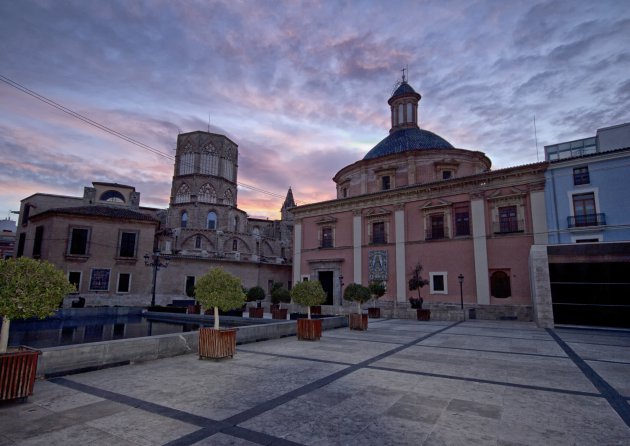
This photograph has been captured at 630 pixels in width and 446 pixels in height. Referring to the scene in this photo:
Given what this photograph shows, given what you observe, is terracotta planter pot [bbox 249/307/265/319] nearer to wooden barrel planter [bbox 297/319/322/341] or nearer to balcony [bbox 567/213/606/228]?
wooden barrel planter [bbox 297/319/322/341]

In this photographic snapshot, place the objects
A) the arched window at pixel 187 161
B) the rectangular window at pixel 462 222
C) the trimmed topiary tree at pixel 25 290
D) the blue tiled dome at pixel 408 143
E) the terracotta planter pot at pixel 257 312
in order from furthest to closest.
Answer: the arched window at pixel 187 161, the blue tiled dome at pixel 408 143, the rectangular window at pixel 462 222, the terracotta planter pot at pixel 257 312, the trimmed topiary tree at pixel 25 290

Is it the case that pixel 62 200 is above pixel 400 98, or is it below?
below

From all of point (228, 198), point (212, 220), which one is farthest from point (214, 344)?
point (228, 198)

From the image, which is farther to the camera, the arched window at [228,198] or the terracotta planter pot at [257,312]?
the arched window at [228,198]

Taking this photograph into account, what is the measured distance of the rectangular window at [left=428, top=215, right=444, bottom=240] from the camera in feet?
83.8

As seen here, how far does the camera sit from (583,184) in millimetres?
20906

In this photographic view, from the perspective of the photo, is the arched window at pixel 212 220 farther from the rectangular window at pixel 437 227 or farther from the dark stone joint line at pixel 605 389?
the dark stone joint line at pixel 605 389

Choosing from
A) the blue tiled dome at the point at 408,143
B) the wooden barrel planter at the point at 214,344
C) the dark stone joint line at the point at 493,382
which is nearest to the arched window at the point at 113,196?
the blue tiled dome at the point at 408,143

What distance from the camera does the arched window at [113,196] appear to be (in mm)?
41438

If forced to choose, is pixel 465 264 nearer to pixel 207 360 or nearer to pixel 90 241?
pixel 207 360

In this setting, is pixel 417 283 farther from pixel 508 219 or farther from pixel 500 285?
pixel 508 219

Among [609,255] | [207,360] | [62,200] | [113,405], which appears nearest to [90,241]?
[62,200]

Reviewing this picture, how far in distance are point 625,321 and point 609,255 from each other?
350 cm

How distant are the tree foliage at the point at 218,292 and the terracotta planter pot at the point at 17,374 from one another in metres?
4.18
